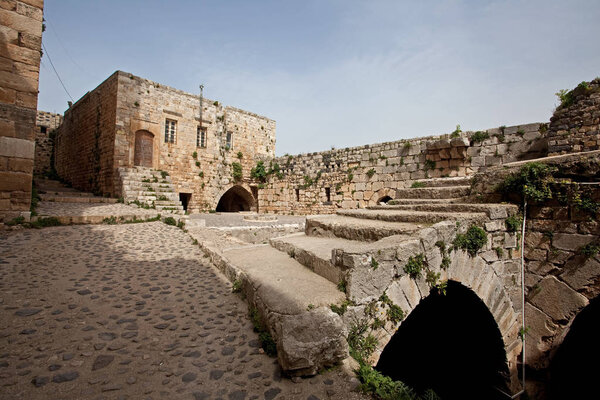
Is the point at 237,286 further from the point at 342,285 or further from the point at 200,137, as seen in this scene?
the point at 200,137

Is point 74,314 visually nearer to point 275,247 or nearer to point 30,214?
point 275,247

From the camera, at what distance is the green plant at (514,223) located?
4.93 m

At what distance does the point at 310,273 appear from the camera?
3688mm

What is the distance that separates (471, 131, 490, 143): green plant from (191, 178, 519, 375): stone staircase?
497 centimetres

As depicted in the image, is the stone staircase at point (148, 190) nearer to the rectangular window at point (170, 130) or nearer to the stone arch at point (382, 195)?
the rectangular window at point (170, 130)

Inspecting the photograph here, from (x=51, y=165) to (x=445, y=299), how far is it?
26.0 metres

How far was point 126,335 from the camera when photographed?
287cm

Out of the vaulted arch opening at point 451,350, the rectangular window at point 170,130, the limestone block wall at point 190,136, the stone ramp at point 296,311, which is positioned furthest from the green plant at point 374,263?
the rectangular window at point 170,130

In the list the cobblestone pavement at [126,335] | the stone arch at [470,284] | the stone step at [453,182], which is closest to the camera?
the cobblestone pavement at [126,335]

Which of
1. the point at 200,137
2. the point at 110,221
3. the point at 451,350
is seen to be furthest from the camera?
the point at 200,137

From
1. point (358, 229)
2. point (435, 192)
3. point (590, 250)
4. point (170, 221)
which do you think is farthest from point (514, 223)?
→ point (170, 221)

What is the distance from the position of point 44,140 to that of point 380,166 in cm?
2373

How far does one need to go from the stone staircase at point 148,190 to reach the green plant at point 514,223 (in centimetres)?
1049

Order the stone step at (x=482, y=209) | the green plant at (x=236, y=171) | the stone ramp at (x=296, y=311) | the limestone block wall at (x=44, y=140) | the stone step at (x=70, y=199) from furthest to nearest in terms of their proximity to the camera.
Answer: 1. the limestone block wall at (x=44, y=140)
2. the green plant at (x=236, y=171)
3. the stone step at (x=70, y=199)
4. the stone step at (x=482, y=209)
5. the stone ramp at (x=296, y=311)
